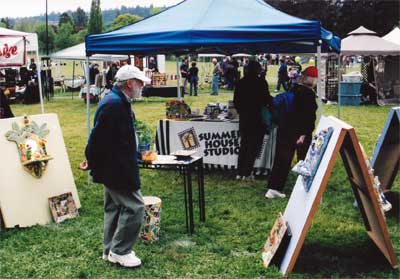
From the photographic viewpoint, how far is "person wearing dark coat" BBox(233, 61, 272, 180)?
24.6 feet

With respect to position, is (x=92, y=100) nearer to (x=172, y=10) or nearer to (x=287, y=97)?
(x=172, y=10)

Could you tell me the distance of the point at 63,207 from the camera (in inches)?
234

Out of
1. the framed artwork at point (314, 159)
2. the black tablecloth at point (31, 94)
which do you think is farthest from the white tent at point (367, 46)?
the framed artwork at point (314, 159)

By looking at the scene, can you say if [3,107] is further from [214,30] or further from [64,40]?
[64,40]

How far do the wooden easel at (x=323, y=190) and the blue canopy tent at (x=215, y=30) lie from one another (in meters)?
2.13

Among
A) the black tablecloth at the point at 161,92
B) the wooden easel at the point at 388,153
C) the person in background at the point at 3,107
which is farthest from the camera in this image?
the black tablecloth at the point at 161,92

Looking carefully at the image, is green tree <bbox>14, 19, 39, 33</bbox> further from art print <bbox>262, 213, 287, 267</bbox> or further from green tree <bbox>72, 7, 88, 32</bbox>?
art print <bbox>262, 213, 287, 267</bbox>

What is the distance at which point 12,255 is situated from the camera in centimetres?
489

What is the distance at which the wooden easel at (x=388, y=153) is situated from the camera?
5836 mm

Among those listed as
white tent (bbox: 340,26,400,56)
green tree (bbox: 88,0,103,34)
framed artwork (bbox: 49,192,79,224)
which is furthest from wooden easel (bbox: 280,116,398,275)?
green tree (bbox: 88,0,103,34)

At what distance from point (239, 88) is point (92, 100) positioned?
13.5 meters

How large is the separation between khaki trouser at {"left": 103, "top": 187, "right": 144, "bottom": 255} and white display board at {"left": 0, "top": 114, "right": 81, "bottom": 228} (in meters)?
1.48

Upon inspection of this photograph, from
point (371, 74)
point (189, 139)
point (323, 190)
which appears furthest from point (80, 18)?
point (323, 190)

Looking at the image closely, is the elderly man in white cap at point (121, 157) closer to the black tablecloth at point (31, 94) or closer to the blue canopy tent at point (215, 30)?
the blue canopy tent at point (215, 30)
